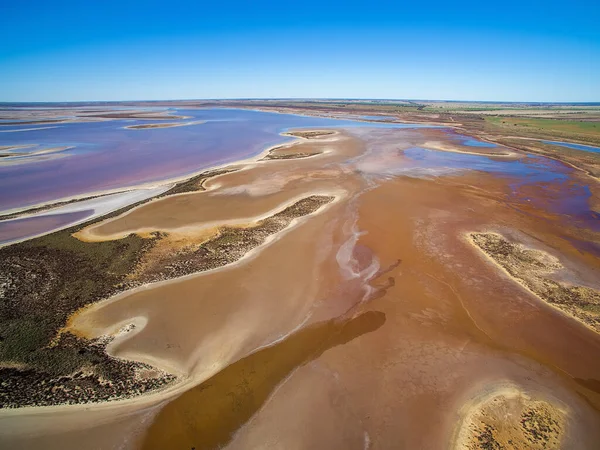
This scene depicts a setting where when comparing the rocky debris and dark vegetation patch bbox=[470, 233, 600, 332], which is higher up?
dark vegetation patch bbox=[470, 233, 600, 332]

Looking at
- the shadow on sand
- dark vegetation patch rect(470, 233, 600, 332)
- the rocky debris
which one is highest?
dark vegetation patch rect(470, 233, 600, 332)

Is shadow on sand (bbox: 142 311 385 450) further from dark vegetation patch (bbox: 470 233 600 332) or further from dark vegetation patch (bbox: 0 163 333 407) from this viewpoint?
dark vegetation patch (bbox: 470 233 600 332)

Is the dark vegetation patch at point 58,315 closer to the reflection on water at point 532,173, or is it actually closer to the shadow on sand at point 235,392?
the shadow on sand at point 235,392

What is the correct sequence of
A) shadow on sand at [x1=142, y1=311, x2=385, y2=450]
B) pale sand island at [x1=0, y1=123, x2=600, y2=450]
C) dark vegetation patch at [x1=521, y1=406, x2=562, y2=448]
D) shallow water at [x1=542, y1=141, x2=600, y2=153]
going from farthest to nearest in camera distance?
shallow water at [x1=542, y1=141, x2=600, y2=153] < pale sand island at [x1=0, y1=123, x2=600, y2=450] < shadow on sand at [x1=142, y1=311, x2=385, y2=450] < dark vegetation patch at [x1=521, y1=406, x2=562, y2=448]

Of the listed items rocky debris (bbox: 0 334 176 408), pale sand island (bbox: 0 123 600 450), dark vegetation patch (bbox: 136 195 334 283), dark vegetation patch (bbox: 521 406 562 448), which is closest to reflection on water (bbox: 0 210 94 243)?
pale sand island (bbox: 0 123 600 450)

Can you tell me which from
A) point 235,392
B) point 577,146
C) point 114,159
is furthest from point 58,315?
point 577,146

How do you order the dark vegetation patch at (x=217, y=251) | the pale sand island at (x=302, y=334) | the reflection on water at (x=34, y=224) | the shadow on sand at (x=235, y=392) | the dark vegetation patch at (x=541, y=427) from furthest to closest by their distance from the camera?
the reflection on water at (x=34, y=224)
the dark vegetation patch at (x=217, y=251)
the pale sand island at (x=302, y=334)
the shadow on sand at (x=235, y=392)
the dark vegetation patch at (x=541, y=427)

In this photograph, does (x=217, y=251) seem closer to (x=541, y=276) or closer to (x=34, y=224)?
(x=34, y=224)

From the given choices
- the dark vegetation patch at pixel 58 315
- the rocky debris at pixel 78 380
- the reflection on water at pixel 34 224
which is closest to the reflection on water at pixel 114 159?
the reflection on water at pixel 34 224

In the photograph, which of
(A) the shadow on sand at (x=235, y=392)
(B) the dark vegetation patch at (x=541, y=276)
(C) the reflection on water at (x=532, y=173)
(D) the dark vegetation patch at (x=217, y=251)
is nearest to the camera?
(A) the shadow on sand at (x=235, y=392)
